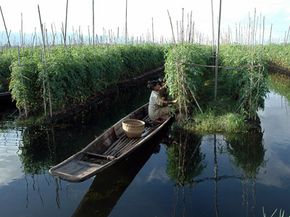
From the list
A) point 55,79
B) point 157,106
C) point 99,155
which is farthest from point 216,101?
point 99,155

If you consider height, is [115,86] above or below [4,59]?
below

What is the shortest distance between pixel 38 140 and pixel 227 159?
5.42 metres

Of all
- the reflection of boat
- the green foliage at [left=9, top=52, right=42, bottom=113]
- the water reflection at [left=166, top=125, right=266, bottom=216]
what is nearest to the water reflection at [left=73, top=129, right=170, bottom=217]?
the reflection of boat

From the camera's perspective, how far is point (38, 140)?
1067 cm

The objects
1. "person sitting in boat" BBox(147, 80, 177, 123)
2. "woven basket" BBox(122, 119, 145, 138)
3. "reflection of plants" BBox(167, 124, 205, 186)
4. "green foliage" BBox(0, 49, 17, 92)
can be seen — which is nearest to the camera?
"reflection of plants" BBox(167, 124, 205, 186)

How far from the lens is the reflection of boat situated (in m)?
6.60

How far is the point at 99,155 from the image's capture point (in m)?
7.88

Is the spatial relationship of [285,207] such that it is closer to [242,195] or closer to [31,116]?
[242,195]

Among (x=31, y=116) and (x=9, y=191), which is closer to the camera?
(x=9, y=191)

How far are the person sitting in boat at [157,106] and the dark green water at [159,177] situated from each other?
513 millimetres

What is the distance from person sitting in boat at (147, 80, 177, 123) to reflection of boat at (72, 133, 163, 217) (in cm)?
179

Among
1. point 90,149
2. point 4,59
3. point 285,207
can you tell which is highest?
point 4,59

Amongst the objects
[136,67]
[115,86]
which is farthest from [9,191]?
Result: [136,67]

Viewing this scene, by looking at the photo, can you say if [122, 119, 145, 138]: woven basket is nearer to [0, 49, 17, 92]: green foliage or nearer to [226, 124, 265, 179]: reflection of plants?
[226, 124, 265, 179]: reflection of plants
